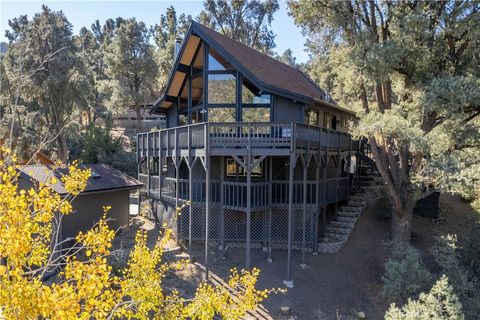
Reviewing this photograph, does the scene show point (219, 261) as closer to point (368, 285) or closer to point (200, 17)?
point (368, 285)

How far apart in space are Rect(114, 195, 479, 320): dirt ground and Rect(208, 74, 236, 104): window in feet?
A: 21.5

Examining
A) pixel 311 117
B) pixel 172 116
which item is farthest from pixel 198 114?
pixel 311 117

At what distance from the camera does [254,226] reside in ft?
48.6

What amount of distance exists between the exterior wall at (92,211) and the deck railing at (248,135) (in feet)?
12.8

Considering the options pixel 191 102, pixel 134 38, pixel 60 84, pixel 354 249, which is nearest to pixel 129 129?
pixel 134 38

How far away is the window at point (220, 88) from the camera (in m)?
15.1

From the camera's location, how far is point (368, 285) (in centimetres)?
1208

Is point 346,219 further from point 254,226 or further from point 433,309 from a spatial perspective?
point 433,309

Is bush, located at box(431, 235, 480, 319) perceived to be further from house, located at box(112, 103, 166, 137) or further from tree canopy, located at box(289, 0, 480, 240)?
house, located at box(112, 103, 166, 137)

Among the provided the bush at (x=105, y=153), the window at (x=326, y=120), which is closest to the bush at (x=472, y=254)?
the window at (x=326, y=120)

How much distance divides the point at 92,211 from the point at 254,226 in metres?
7.44

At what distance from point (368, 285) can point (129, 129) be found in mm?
37374

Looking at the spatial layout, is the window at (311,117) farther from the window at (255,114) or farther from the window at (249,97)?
the window at (249,97)

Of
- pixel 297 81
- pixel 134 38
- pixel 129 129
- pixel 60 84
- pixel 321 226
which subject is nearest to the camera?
pixel 321 226
